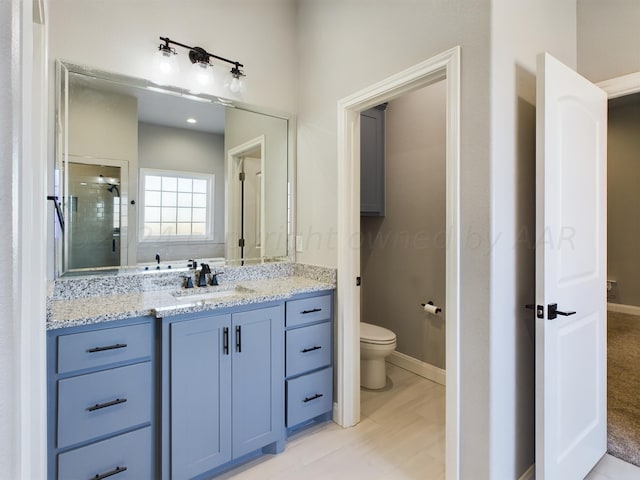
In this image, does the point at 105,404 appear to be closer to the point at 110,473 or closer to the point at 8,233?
the point at 110,473

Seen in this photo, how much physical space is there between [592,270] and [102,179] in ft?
8.76

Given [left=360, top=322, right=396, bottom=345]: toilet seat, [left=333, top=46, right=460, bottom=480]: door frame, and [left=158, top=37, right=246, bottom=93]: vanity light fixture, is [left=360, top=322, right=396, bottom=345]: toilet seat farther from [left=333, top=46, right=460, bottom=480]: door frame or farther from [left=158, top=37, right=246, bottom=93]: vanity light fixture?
[left=158, top=37, right=246, bottom=93]: vanity light fixture

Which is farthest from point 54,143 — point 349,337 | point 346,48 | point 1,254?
point 349,337

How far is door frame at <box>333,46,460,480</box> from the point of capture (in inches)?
60.6

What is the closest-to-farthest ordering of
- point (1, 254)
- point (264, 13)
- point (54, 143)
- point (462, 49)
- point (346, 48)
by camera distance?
point (1, 254) < point (462, 49) < point (54, 143) < point (346, 48) < point (264, 13)

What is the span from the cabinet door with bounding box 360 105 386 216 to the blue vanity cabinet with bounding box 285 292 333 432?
1230mm

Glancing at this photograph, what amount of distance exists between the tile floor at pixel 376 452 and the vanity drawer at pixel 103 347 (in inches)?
33.2

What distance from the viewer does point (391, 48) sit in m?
1.87

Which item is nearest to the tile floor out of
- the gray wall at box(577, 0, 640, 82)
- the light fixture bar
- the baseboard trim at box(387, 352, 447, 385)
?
the baseboard trim at box(387, 352, 447, 385)

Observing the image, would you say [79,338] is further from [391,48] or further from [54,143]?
[391,48]

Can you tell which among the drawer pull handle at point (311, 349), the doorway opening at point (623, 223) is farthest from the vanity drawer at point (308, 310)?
the doorway opening at point (623, 223)

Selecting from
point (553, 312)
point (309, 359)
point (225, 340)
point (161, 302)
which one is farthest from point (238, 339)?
point (553, 312)

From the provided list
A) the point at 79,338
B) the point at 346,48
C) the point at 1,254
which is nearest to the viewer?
the point at 1,254

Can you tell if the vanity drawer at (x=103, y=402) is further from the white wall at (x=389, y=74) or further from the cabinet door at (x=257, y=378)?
the white wall at (x=389, y=74)
